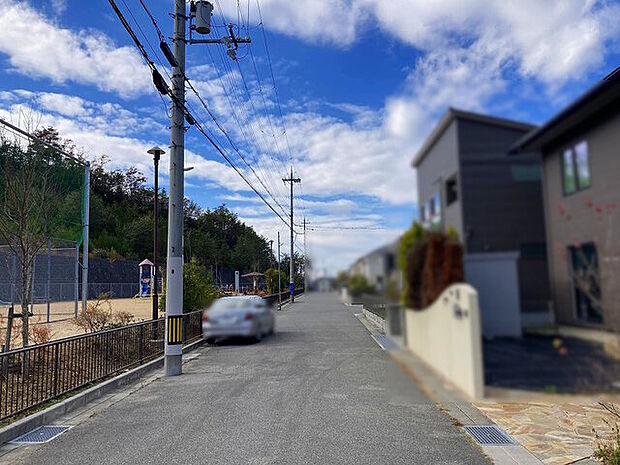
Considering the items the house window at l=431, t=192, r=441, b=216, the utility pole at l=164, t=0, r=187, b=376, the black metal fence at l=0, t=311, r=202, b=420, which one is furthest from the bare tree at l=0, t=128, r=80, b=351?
the house window at l=431, t=192, r=441, b=216

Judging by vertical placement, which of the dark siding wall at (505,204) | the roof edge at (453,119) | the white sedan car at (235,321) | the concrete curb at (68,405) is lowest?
the concrete curb at (68,405)

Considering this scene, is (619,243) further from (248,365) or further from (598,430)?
(248,365)

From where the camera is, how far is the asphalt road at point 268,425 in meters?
5.25

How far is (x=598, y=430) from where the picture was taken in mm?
5945

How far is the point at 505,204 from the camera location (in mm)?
1005

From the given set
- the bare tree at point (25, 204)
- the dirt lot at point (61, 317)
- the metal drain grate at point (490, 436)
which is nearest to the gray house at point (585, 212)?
the metal drain grate at point (490, 436)

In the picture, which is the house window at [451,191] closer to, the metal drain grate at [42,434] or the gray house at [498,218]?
the gray house at [498,218]

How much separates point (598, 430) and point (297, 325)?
12738mm

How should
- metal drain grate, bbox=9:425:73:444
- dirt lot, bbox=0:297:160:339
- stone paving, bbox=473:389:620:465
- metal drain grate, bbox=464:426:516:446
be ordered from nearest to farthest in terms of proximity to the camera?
stone paving, bbox=473:389:620:465 → metal drain grate, bbox=464:426:516:446 → metal drain grate, bbox=9:425:73:444 → dirt lot, bbox=0:297:160:339

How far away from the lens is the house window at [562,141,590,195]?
1.03 m

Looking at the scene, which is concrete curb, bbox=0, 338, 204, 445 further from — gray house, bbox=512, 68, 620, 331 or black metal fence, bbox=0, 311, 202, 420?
gray house, bbox=512, 68, 620, 331

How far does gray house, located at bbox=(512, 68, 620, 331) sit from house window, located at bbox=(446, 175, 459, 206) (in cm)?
14

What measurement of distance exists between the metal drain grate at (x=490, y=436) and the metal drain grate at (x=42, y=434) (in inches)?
200

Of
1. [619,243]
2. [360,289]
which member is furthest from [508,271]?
[360,289]
